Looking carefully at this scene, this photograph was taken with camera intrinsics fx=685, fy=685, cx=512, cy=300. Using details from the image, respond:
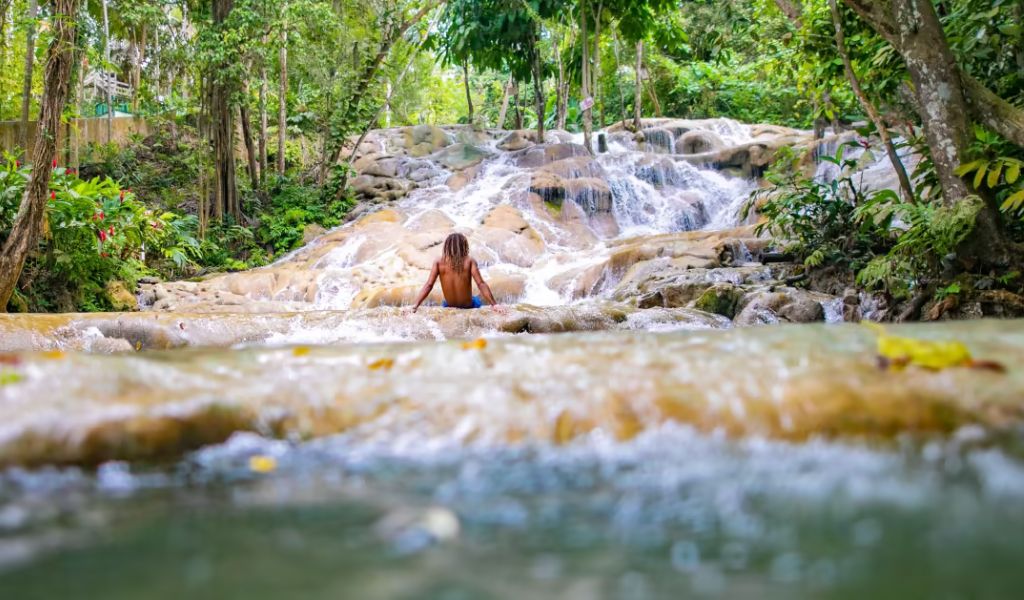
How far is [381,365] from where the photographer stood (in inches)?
112

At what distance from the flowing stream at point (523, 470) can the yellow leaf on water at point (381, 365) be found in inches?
1.4

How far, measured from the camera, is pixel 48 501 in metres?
1.77

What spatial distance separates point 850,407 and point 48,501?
2.33 metres

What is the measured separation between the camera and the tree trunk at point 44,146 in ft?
20.0

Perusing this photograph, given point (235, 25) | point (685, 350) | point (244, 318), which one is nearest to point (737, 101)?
point (235, 25)

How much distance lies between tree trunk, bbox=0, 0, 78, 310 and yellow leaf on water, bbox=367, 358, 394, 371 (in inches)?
201

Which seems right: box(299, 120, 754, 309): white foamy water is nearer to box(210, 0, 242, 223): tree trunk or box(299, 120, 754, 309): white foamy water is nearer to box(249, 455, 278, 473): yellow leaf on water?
box(210, 0, 242, 223): tree trunk

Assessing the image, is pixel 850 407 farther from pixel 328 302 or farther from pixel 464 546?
pixel 328 302

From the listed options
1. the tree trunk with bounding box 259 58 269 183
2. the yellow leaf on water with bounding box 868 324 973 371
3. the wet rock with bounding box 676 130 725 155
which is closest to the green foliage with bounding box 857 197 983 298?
the yellow leaf on water with bounding box 868 324 973 371

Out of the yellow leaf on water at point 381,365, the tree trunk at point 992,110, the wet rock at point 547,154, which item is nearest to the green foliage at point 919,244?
the tree trunk at point 992,110

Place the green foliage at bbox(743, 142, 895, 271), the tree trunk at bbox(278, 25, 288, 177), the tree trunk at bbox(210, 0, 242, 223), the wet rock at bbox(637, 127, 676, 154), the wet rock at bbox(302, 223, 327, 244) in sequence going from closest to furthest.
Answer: the green foliage at bbox(743, 142, 895, 271) → the tree trunk at bbox(210, 0, 242, 223) → the tree trunk at bbox(278, 25, 288, 177) → the wet rock at bbox(302, 223, 327, 244) → the wet rock at bbox(637, 127, 676, 154)

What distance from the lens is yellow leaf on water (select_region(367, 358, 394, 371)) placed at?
9.25 ft

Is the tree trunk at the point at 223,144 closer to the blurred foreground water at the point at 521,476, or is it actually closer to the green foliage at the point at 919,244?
the green foliage at the point at 919,244

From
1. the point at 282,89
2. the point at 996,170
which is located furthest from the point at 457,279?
the point at 282,89
